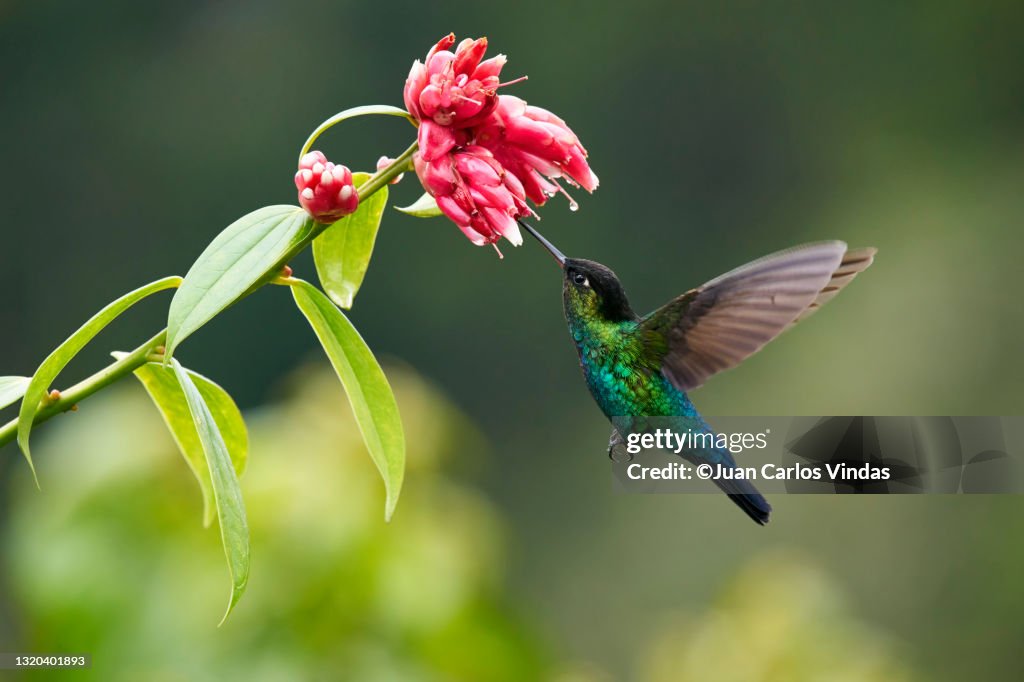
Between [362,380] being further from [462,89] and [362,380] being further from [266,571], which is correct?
[266,571]

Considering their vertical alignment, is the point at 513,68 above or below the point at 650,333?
above

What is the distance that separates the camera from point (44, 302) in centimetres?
1049

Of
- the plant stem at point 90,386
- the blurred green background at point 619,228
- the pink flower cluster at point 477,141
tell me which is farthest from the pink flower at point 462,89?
the blurred green background at point 619,228

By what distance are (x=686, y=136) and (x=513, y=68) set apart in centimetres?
175

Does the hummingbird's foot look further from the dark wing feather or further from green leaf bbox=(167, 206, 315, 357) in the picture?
green leaf bbox=(167, 206, 315, 357)

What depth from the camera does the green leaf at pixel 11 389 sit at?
144 centimetres

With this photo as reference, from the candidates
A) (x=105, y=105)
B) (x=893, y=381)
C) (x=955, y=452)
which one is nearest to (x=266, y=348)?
(x=105, y=105)

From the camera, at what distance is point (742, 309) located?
77.2 inches

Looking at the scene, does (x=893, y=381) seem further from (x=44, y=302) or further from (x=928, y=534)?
(x=44, y=302)

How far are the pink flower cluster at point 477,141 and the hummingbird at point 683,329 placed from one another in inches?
16.5

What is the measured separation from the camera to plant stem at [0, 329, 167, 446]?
1326 mm

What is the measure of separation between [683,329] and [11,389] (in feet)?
3.56

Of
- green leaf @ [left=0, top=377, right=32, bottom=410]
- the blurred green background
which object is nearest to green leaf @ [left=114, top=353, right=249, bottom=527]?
green leaf @ [left=0, top=377, right=32, bottom=410]

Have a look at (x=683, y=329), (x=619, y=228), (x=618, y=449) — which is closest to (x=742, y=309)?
(x=683, y=329)
